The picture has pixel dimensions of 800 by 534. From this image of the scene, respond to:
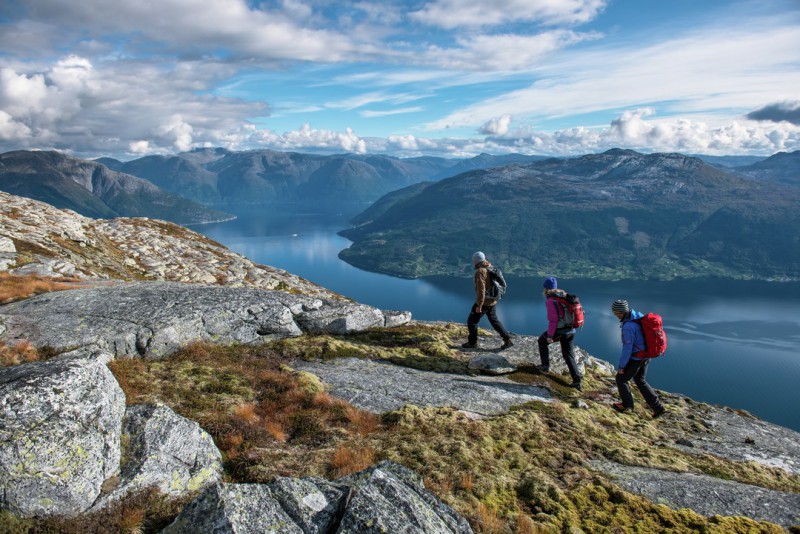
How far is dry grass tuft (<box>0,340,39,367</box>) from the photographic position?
51.7ft

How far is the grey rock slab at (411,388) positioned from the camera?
16344 mm

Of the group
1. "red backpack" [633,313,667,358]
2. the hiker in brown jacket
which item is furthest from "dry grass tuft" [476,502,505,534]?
the hiker in brown jacket

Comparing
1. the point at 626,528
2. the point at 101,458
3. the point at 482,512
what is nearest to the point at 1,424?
the point at 101,458

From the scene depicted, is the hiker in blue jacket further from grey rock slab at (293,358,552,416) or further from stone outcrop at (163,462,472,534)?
stone outcrop at (163,462,472,534)

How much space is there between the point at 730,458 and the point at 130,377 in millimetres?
20949

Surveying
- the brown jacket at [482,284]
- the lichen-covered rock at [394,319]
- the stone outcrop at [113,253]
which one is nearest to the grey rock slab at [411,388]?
the brown jacket at [482,284]

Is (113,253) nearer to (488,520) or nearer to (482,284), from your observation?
(482,284)

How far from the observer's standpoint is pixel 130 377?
15633 mm

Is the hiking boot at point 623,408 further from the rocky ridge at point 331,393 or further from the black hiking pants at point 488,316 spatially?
the black hiking pants at point 488,316

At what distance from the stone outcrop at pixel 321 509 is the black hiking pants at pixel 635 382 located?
11740 mm

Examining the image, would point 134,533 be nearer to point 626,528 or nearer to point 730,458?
point 626,528

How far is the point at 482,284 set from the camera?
21594 mm

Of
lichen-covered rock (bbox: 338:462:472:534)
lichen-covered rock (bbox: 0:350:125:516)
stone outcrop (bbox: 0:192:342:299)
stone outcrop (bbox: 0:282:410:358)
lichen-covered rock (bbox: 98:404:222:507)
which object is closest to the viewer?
lichen-covered rock (bbox: 338:462:472:534)

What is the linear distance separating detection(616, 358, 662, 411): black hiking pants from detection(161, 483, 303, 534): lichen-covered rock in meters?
14.6
